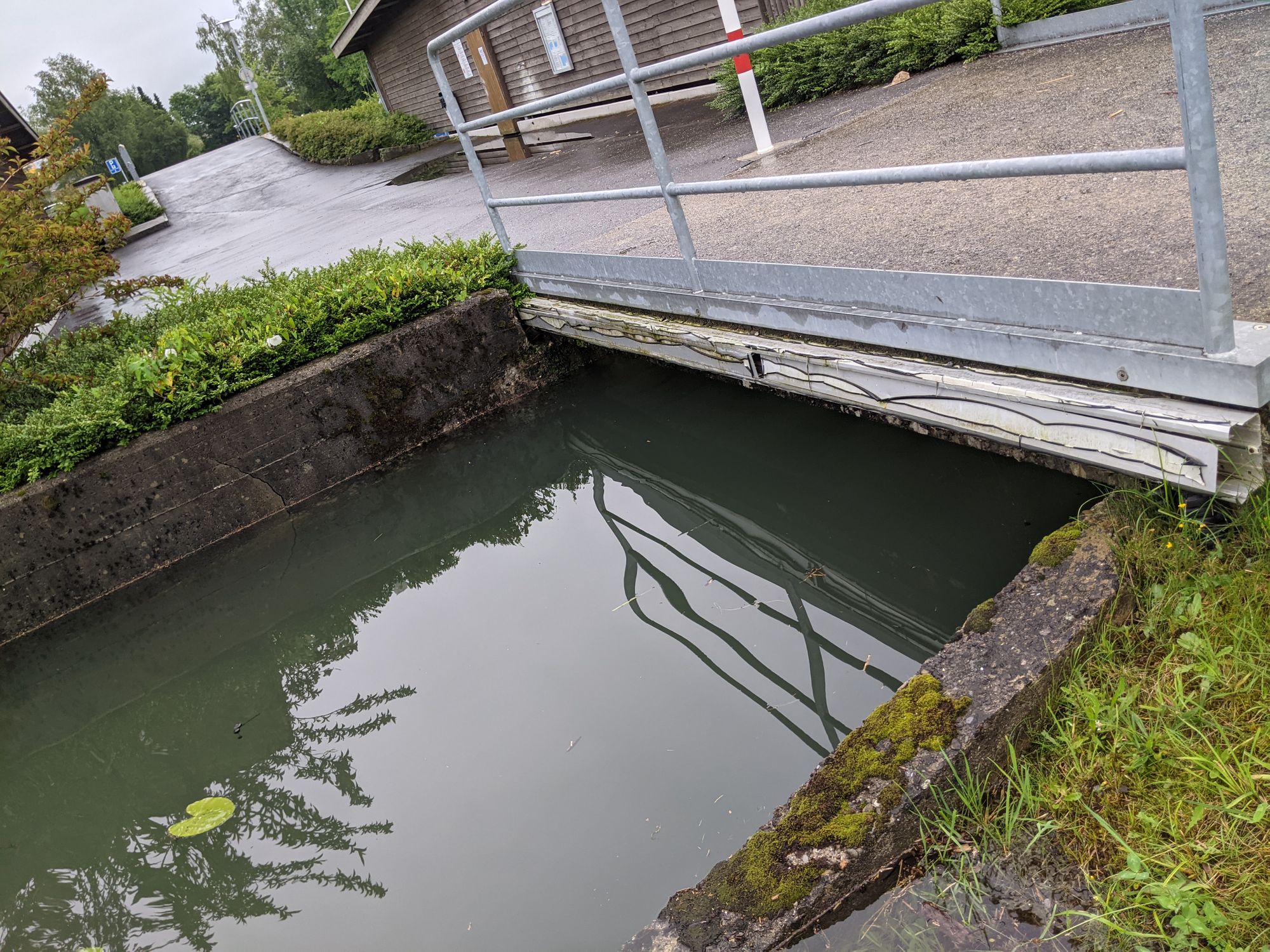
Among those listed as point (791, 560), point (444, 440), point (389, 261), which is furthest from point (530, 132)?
point (791, 560)

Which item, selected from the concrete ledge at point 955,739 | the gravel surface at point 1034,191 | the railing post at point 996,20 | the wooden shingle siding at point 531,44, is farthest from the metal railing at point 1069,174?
the wooden shingle siding at point 531,44

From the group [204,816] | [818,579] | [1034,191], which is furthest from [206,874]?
[1034,191]

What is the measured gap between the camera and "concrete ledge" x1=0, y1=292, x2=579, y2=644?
16.0 ft

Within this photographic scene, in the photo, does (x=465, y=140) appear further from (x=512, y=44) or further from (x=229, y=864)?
(x=512, y=44)

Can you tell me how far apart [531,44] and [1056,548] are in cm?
1734

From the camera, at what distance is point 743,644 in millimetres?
3031

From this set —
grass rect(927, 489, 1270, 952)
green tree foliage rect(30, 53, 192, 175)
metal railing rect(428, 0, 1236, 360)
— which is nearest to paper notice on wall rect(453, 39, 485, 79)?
metal railing rect(428, 0, 1236, 360)

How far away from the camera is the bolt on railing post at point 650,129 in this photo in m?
3.37

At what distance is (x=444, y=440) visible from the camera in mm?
5641

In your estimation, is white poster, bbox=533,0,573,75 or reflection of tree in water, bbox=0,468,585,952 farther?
white poster, bbox=533,0,573,75

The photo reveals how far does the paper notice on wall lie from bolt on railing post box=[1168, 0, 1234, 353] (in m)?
19.8

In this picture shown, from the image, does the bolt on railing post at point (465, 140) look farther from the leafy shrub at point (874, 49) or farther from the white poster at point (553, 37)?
the white poster at point (553, 37)

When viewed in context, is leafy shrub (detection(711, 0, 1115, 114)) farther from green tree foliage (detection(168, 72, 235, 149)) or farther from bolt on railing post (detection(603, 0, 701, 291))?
green tree foliage (detection(168, 72, 235, 149))

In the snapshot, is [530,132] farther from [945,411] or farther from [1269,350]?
[1269,350]
